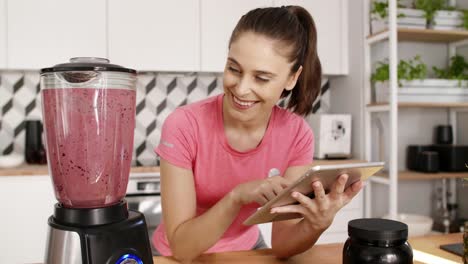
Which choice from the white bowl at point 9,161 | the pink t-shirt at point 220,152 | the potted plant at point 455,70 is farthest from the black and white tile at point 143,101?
the pink t-shirt at point 220,152

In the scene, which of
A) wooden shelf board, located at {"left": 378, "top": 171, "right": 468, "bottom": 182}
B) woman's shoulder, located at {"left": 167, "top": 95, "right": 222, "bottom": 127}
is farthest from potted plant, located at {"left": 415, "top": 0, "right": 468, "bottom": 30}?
woman's shoulder, located at {"left": 167, "top": 95, "right": 222, "bottom": 127}

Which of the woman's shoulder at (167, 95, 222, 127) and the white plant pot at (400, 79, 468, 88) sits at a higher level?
the white plant pot at (400, 79, 468, 88)

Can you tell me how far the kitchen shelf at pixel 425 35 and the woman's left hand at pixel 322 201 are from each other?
1.98m

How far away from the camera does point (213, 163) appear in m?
1.37

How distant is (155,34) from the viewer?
2783 mm

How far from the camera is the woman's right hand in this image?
105 cm

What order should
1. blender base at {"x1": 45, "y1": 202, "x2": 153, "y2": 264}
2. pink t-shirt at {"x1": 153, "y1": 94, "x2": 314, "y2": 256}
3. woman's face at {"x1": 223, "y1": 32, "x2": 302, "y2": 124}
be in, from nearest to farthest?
blender base at {"x1": 45, "y1": 202, "x2": 153, "y2": 264} < woman's face at {"x1": 223, "y1": 32, "x2": 302, "y2": 124} < pink t-shirt at {"x1": 153, "y1": 94, "x2": 314, "y2": 256}

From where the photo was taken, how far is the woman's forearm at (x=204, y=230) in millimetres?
1119

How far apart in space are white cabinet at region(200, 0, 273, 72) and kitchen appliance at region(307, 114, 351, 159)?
30.1 inches

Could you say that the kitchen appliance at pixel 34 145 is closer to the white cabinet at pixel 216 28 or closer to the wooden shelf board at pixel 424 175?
the white cabinet at pixel 216 28

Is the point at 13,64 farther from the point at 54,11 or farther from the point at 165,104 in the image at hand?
the point at 165,104

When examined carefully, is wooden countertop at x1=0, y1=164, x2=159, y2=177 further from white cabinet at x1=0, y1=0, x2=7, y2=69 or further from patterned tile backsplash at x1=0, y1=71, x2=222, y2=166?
white cabinet at x1=0, y1=0, x2=7, y2=69

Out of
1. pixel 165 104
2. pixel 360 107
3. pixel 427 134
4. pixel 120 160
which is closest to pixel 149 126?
pixel 165 104

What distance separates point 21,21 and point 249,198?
2.10 metres
